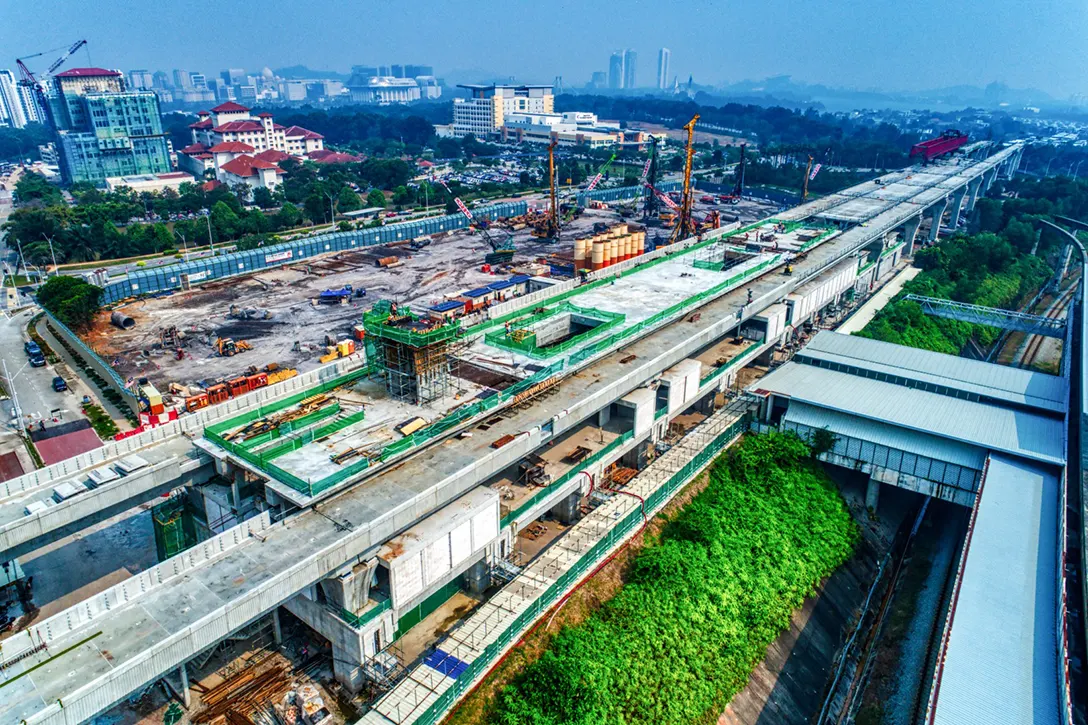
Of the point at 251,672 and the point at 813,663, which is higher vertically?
the point at 251,672

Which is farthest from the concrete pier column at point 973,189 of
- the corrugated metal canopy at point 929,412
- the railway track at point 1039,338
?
the corrugated metal canopy at point 929,412

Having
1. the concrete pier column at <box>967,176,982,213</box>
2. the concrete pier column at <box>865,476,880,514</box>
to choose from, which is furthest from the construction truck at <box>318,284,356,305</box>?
the concrete pier column at <box>967,176,982,213</box>

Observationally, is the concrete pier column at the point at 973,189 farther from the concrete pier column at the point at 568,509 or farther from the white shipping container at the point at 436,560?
the white shipping container at the point at 436,560

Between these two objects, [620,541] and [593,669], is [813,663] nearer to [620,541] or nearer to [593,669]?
[620,541]

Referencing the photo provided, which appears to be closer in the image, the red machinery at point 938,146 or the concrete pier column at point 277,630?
the concrete pier column at point 277,630

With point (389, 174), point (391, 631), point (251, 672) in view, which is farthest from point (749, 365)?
point (389, 174)
